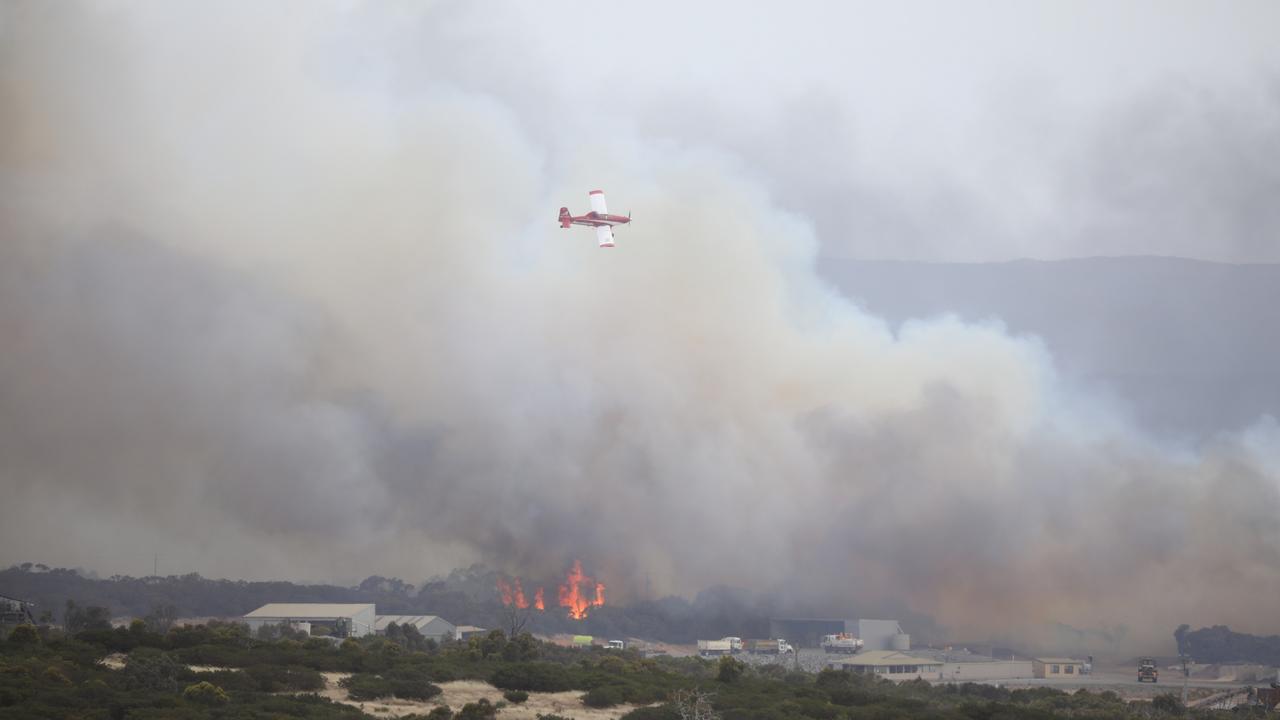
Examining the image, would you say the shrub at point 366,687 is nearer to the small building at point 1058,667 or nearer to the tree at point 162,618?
the tree at point 162,618

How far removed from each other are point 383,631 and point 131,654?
2245 inches

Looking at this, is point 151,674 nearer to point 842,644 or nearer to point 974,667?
point 974,667

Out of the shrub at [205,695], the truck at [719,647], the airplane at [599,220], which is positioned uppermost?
the airplane at [599,220]

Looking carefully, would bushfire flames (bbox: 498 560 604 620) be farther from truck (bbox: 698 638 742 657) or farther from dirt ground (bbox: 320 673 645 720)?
dirt ground (bbox: 320 673 645 720)

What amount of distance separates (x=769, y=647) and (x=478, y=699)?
2782 inches

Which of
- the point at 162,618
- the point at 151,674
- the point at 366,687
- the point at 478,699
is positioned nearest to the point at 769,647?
the point at 162,618

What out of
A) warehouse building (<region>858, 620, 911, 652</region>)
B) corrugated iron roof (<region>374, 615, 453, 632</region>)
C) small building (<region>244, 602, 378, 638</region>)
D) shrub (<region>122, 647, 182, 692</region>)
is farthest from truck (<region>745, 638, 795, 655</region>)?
shrub (<region>122, 647, 182, 692</region>)

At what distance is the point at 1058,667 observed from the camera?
132375 mm

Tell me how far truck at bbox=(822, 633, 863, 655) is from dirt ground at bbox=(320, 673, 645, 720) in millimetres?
61845

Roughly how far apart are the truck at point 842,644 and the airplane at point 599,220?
44402 millimetres

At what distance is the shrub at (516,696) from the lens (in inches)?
2842

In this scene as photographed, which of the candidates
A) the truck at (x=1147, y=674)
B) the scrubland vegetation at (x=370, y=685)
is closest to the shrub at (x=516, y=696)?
the scrubland vegetation at (x=370, y=685)

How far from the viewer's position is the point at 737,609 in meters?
146

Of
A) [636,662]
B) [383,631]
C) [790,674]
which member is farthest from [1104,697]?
[383,631]
